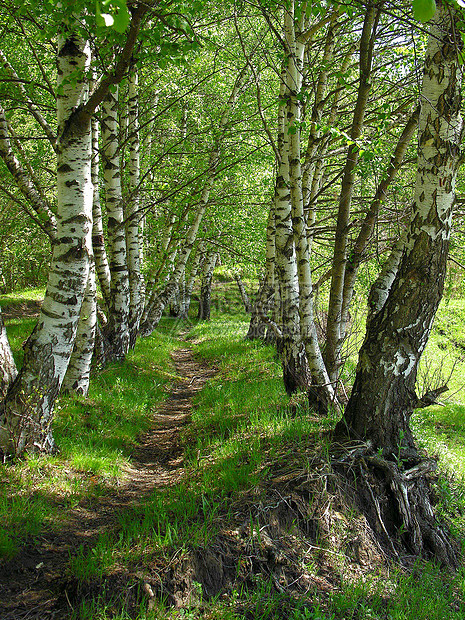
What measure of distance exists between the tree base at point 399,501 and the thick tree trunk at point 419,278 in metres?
0.22

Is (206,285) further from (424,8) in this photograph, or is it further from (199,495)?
(424,8)

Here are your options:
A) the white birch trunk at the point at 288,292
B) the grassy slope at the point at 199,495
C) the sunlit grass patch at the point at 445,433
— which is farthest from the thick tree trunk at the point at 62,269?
the sunlit grass patch at the point at 445,433

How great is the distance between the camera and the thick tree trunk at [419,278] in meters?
3.74

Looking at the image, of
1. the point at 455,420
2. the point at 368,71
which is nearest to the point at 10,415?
the point at 368,71

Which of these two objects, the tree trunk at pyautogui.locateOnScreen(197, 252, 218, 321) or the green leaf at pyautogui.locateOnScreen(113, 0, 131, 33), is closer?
the green leaf at pyautogui.locateOnScreen(113, 0, 131, 33)

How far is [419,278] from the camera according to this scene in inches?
153

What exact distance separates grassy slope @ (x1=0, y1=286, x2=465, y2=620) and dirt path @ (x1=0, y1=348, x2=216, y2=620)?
11cm

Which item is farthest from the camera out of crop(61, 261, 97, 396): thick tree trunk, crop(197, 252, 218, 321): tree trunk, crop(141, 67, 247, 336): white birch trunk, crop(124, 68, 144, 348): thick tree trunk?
crop(197, 252, 218, 321): tree trunk

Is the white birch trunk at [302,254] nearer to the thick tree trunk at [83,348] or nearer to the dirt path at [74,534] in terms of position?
the dirt path at [74,534]

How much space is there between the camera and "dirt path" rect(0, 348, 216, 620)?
9.30 ft

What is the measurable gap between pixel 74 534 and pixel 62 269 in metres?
2.58

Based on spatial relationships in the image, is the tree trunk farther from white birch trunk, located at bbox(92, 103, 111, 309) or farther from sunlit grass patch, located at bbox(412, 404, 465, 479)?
sunlit grass patch, located at bbox(412, 404, 465, 479)

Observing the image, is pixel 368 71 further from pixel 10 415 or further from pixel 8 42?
pixel 8 42

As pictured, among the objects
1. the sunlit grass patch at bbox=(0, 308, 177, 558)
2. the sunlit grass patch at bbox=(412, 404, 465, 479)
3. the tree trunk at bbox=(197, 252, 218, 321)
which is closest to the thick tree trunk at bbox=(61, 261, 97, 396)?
the sunlit grass patch at bbox=(0, 308, 177, 558)
